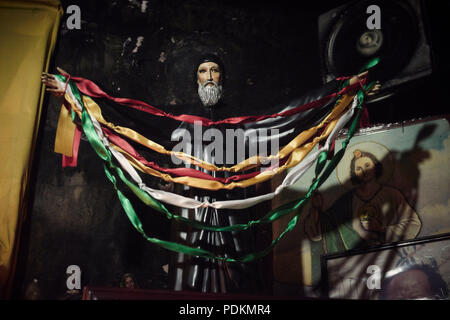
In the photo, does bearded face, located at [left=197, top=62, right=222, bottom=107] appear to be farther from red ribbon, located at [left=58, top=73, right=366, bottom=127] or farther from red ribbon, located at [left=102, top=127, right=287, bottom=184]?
red ribbon, located at [left=102, top=127, right=287, bottom=184]

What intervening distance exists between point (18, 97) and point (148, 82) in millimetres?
1285

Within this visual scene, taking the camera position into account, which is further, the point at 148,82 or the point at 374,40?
the point at 148,82

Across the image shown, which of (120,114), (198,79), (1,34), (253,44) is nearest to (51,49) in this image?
(1,34)

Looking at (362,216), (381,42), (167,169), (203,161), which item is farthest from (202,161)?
(381,42)

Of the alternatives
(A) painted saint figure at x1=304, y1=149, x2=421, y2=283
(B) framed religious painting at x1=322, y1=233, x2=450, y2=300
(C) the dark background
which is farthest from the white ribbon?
(B) framed religious painting at x1=322, y1=233, x2=450, y2=300

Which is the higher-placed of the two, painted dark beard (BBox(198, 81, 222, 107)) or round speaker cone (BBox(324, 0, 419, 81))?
round speaker cone (BBox(324, 0, 419, 81))

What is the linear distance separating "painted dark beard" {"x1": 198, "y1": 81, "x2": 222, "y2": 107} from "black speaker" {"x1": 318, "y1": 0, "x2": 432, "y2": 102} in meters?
1.36

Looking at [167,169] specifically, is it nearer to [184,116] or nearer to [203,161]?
[203,161]

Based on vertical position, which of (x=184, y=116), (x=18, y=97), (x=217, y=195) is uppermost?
(x=18, y=97)

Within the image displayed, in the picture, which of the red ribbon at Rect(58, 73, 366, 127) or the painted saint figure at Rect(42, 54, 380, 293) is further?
the red ribbon at Rect(58, 73, 366, 127)

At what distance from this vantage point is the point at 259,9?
5027mm

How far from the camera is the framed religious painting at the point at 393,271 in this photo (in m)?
3.44

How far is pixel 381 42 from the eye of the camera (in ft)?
14.6

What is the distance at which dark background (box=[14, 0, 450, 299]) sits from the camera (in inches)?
160
